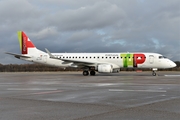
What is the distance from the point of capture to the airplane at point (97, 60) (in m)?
34.0

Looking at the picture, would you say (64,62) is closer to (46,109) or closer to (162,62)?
(162,62)

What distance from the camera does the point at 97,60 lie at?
3559 centimetres

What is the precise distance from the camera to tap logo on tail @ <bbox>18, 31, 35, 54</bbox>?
125 feet

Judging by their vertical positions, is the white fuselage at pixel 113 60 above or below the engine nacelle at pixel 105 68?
above

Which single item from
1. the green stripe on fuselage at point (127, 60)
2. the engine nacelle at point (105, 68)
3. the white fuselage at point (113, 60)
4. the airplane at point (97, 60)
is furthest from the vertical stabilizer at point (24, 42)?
the green stripe on fuselage at point (127, 60)

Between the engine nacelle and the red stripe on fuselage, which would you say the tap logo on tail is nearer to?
the red stripe on fuselage

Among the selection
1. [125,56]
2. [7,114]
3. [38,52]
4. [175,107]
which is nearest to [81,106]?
[7,114]

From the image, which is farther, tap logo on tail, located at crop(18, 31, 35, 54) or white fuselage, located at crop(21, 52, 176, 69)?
tap logo on tail, located at crop(18, 31, 35, 54)

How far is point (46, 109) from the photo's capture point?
8.41 metres

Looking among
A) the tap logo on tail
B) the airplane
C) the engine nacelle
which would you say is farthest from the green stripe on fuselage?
the tap logo on tail

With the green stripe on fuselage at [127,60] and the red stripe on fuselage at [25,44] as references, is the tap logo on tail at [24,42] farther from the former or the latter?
the green stripe on fuselage at [127,60]

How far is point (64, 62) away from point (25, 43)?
7075 millimetres

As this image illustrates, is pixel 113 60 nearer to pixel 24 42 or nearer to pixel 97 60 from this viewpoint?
pixel 97 60

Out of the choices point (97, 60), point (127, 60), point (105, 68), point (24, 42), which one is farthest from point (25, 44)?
point (127, 60)
